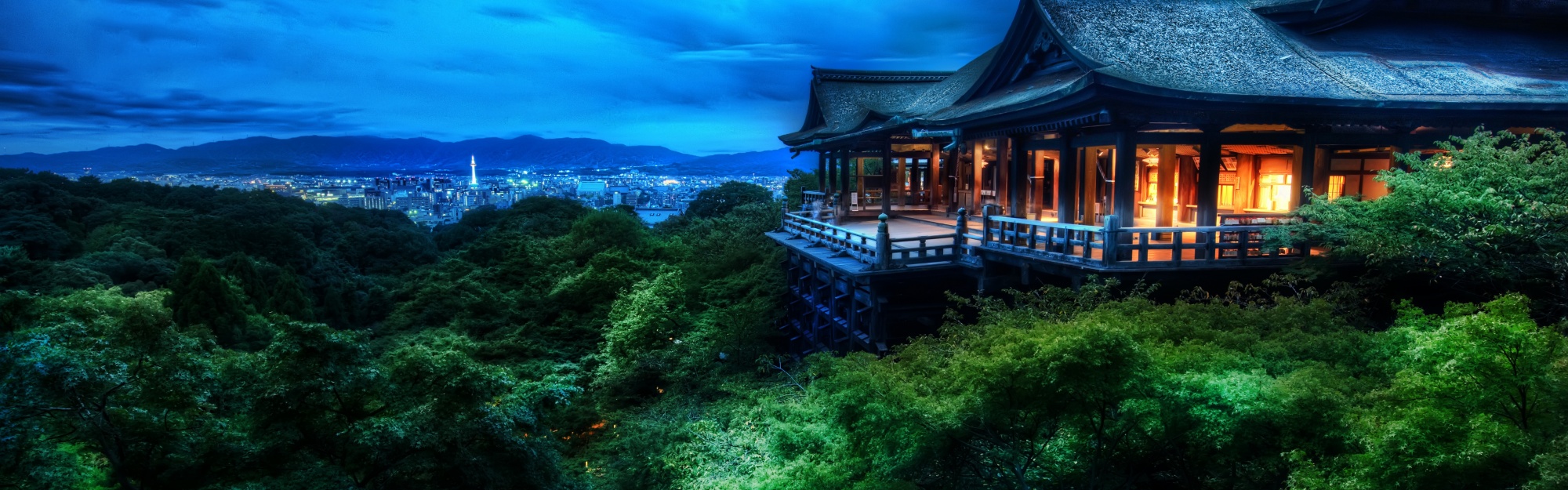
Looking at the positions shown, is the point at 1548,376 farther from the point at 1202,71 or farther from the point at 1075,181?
the point at 1075,181

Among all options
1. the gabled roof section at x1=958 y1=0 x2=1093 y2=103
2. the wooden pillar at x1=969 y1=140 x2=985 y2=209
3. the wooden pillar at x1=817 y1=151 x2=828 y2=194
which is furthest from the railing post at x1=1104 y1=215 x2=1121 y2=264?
the wooden pillar at x1=817 y1=151 x2=828 y2=194

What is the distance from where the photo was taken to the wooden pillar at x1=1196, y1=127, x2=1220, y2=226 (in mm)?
12570

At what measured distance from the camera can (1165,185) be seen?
14039 mm

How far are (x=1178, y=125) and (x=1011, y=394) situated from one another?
7929mm

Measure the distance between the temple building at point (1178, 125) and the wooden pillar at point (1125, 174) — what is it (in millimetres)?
29

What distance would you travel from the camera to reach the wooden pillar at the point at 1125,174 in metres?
12.2

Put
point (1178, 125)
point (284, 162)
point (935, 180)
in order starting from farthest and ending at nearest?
point (284, 162)
point (935, 180)
point (1178, 125)

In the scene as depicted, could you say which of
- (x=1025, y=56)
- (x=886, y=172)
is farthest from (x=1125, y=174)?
(x=886, y=172)

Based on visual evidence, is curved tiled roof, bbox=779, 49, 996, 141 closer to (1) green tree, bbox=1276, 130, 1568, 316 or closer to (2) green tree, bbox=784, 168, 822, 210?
(2) green tree, bbox=784, 168, 822, 210

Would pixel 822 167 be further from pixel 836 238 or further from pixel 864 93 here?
pixel 836 238

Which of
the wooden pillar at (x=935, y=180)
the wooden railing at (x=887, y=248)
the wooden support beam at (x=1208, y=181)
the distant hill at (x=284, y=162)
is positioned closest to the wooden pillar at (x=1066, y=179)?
the wooden railing at (x=887, y=248)

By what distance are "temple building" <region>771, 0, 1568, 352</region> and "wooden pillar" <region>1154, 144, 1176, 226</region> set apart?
4 cm

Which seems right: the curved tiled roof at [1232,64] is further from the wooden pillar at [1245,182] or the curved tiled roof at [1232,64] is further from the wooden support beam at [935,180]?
the wooden support beam at [935,180]

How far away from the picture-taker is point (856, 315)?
16.3 metres
